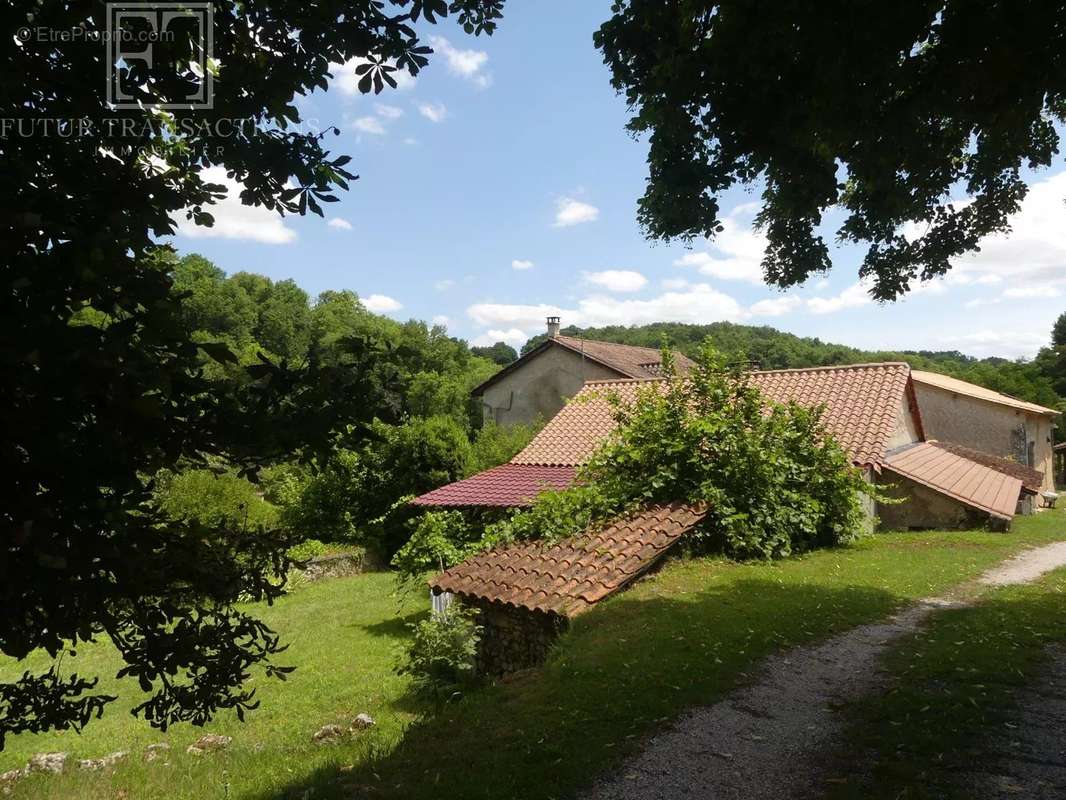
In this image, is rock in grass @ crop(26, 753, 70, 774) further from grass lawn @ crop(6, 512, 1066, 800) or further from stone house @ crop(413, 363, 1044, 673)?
stone house @ crop(413, 363, 1044, 673)

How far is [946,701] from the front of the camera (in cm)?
509

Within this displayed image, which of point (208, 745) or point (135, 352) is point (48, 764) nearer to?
point (208, 745)

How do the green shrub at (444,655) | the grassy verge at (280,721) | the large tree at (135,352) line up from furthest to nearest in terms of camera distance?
the green shrub at (444,655) < the grassy verge at (280,721) < the large tree at (135,352)

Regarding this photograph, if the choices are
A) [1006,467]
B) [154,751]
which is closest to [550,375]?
[1006,467]

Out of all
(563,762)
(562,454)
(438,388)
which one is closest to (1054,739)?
(563,762)

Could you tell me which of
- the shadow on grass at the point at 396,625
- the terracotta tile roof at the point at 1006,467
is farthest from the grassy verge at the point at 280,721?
the terracotta tile roof at the point at 1006,467

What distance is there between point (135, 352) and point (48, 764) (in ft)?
24.6

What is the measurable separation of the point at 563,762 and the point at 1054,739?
Result: 3.22 meters

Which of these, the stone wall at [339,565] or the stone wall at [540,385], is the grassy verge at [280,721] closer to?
the stone wall at [339,565]

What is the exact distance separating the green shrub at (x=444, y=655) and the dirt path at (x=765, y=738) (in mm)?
3882

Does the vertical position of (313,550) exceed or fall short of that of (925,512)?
it falls short

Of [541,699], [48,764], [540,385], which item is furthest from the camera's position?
[540,385]

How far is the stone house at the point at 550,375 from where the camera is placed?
30125 mm

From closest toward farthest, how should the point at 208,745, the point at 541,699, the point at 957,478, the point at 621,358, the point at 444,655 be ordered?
the point at 541,699 < the point at 208,745 < the point at 444,655 < the point at 957,478 < the point at 621,358
